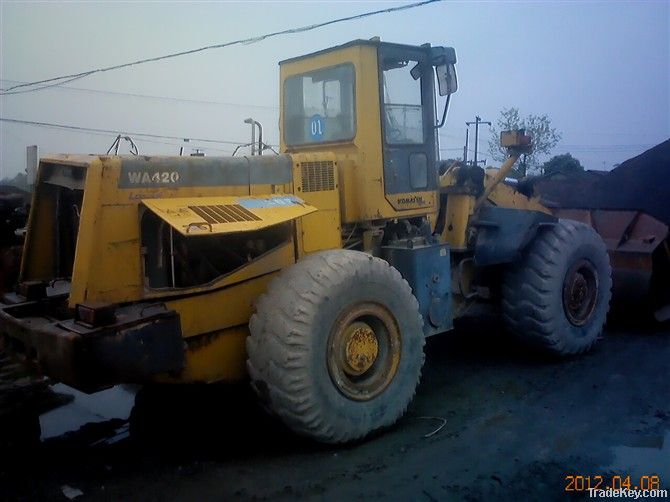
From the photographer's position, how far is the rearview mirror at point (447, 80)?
5.71m

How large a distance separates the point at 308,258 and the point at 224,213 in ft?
2.28

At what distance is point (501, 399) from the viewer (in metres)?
5.40

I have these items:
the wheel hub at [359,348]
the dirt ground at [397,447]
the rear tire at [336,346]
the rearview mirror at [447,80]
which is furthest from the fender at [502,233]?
the wheel hub at [359,348]

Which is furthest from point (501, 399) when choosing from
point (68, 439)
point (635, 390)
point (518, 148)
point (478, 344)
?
point (68, 439)

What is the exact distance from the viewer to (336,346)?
441cm

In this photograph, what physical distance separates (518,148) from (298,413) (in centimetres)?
354

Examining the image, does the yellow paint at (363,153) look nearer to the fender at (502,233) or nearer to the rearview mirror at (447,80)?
the rearview mirror at (447,80)

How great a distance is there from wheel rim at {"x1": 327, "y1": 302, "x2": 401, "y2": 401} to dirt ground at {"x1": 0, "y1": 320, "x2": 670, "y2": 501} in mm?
389

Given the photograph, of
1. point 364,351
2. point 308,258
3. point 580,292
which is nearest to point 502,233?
point 580,292

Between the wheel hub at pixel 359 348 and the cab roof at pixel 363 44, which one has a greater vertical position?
the cab roof at pixel 363 44

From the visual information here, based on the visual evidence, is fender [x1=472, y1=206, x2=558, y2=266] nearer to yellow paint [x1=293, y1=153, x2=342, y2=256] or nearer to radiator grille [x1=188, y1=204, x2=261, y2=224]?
yellow paint [x1=293, y1=153, x2=342, y2=256]

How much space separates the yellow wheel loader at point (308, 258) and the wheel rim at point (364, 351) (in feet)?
0.05

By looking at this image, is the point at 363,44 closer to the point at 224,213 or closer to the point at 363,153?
the point at 363,153

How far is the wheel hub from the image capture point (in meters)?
4.54
